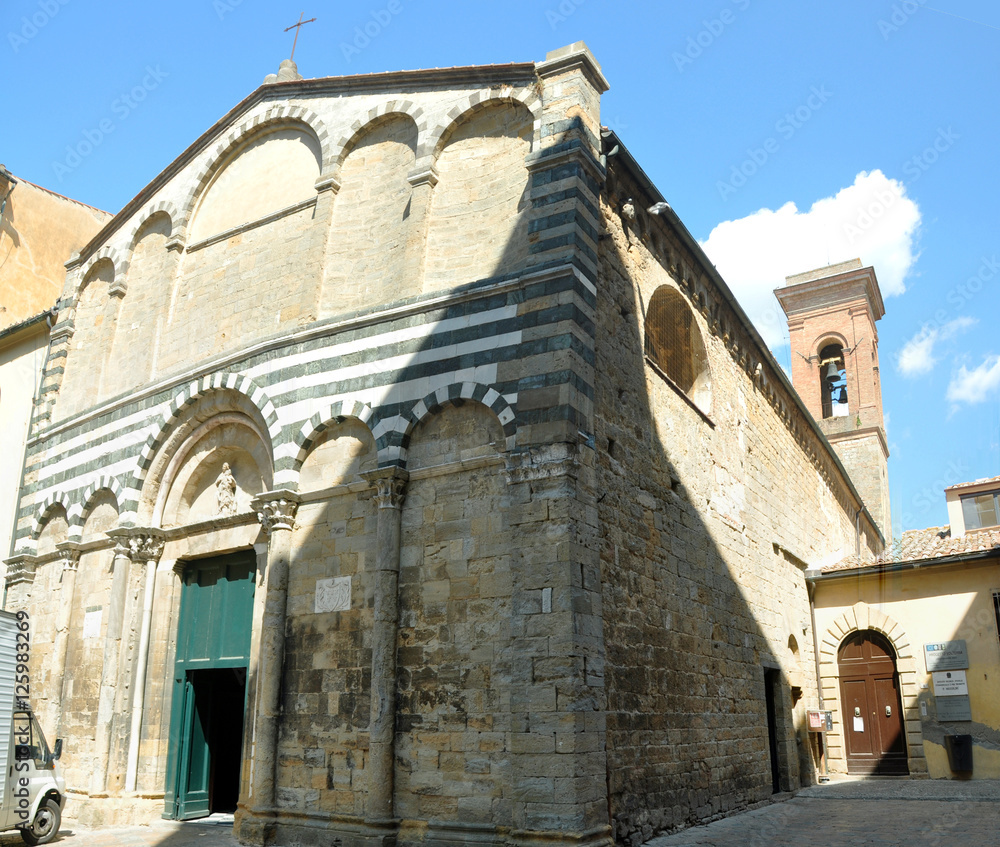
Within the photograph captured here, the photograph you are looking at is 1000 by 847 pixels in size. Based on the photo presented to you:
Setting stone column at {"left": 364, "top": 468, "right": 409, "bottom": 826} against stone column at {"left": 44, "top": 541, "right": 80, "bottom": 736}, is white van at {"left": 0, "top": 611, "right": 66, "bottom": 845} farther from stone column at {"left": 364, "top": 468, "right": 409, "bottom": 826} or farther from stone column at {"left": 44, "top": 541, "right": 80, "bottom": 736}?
stone column at {"left": 364, "top": 468, "right": 409, "bottom": 826}

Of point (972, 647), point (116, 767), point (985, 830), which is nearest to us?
point (985, 830)

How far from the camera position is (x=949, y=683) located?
1370 centimetres

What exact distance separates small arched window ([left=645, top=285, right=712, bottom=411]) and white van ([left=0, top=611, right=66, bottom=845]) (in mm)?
7546

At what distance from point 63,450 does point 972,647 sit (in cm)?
1414

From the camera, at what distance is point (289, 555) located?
8.87 m

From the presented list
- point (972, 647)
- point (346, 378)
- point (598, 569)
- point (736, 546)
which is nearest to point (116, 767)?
point (346, 378)

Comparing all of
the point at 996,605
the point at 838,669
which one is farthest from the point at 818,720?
the point at 996,605

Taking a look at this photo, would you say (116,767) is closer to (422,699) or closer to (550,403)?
(422,699)

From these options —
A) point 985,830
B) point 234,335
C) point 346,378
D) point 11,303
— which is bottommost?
point 985,830

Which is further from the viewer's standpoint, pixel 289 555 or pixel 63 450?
pixel 63 450

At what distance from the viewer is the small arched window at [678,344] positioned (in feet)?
35.2

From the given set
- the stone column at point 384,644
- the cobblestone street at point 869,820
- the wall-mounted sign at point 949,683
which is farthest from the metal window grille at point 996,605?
the stone column at point 384,644

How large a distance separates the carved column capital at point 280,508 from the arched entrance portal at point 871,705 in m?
10.7

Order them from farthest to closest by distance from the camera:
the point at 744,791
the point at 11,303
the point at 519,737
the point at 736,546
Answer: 1. the point at 11,303
2. the point at 736,546
3. the point at 744,791
4. the point at 519,737
